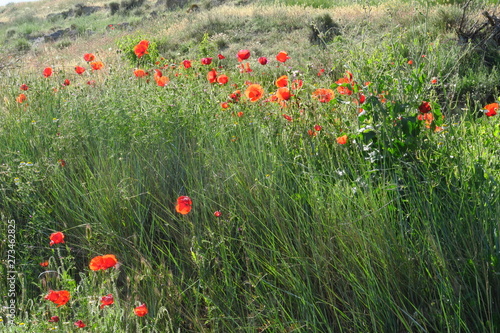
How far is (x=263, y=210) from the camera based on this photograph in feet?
8.34

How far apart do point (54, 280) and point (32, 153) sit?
4.37ft

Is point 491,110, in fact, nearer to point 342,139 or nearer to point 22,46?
point 342,139

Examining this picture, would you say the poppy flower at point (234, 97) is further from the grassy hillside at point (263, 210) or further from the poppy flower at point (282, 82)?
the poppy flower at point (282, 82)

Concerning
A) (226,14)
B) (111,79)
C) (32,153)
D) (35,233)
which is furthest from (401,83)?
(226,14)

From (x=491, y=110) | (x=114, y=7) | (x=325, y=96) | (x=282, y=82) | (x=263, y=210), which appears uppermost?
(x=282, y=82)

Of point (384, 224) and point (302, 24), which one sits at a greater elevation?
point (384, 224)

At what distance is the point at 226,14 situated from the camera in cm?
1343

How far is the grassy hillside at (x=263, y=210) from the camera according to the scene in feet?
6.38

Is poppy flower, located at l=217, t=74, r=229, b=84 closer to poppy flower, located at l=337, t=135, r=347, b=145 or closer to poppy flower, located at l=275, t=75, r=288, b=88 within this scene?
poppy flower, located at l=275, t=75, r=288, b=88

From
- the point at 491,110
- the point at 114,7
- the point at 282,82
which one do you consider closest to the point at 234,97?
the point at 282,82

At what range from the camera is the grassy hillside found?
195 centimetres

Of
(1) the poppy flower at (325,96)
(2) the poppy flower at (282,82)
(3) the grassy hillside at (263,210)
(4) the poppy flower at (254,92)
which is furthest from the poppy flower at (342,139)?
(4) the poppy flower at (254,92)

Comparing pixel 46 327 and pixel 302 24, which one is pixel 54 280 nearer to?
pixel 46 327

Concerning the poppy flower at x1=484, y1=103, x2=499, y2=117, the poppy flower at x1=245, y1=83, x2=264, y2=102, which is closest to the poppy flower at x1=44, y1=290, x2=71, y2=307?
the poppy flower at x1=245, y1=83, x2=264, y2=102
